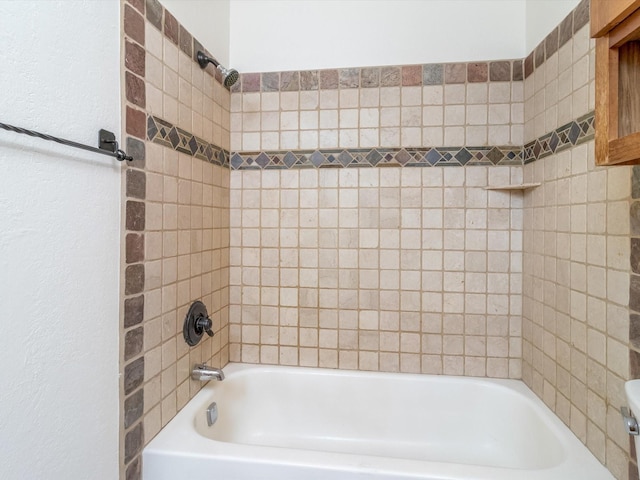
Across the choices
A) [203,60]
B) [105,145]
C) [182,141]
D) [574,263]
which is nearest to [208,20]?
[203,60]

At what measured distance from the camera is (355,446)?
1527mm

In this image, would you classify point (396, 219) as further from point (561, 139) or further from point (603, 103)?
point (603, 103)

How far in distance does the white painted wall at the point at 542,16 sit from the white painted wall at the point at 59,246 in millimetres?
1416

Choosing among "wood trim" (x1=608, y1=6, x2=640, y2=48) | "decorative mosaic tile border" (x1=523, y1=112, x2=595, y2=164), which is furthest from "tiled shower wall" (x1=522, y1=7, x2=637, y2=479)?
"wood trim" (x1=608, y1=6, x2=640, y2=48)

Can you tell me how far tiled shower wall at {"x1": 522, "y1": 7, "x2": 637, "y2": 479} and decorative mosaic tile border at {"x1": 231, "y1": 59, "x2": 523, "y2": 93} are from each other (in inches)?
4.9

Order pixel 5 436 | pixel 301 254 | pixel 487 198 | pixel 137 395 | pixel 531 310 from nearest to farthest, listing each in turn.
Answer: pixel 5 436 < pixel 137 395 < pixel 531 310 < pixel 487 198 < pixel 301 254

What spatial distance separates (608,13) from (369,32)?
1.12 m

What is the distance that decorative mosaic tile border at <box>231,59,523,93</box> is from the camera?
149 centimetres

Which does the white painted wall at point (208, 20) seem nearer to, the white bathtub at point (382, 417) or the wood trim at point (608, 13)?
the wood trim at point (608, 13)

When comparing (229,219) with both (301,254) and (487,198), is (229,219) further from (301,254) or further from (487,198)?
(487,198)

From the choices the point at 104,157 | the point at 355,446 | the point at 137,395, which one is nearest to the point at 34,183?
the point at 104,157

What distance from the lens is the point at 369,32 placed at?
155 centimetres

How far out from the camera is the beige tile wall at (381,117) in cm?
150

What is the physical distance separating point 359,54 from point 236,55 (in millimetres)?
586
